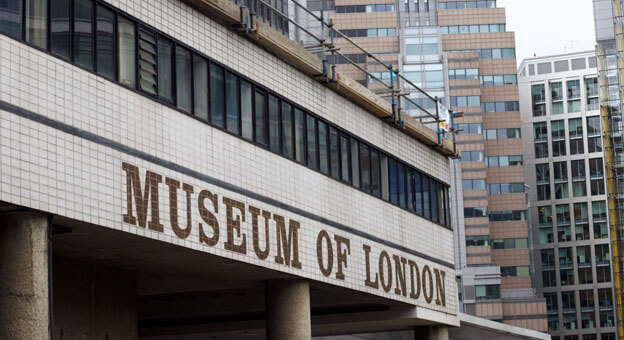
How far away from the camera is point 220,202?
24609 mm

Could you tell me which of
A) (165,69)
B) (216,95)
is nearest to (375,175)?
(216,95)

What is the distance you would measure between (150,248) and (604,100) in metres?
91.8

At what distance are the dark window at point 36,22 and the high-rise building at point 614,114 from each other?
90.3m

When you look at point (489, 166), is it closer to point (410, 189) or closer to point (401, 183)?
point (410, 189)

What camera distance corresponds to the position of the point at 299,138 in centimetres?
2891

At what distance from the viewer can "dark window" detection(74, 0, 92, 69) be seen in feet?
68.5

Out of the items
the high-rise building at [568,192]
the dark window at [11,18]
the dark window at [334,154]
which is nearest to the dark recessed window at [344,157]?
the dark window at [334,154]

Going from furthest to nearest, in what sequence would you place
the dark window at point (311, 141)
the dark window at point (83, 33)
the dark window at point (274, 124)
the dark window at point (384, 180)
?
the dark window at point (384, 180) < the dark window at point (311, 141) < the dark window at point (274, 124) < the dark window at point (83, 33)

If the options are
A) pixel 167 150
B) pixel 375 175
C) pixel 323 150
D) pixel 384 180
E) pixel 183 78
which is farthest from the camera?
pixel 384 180

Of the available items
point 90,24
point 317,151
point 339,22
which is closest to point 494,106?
point 339,22

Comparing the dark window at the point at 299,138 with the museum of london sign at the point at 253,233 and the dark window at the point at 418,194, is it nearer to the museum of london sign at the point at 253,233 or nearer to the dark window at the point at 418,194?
the museum of london sign at the point at 253,233

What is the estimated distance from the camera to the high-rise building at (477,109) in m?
128

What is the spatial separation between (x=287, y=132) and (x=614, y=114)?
87967mm

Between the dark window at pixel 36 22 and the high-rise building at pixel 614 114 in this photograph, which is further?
the high-rise building at pixel 614 114
